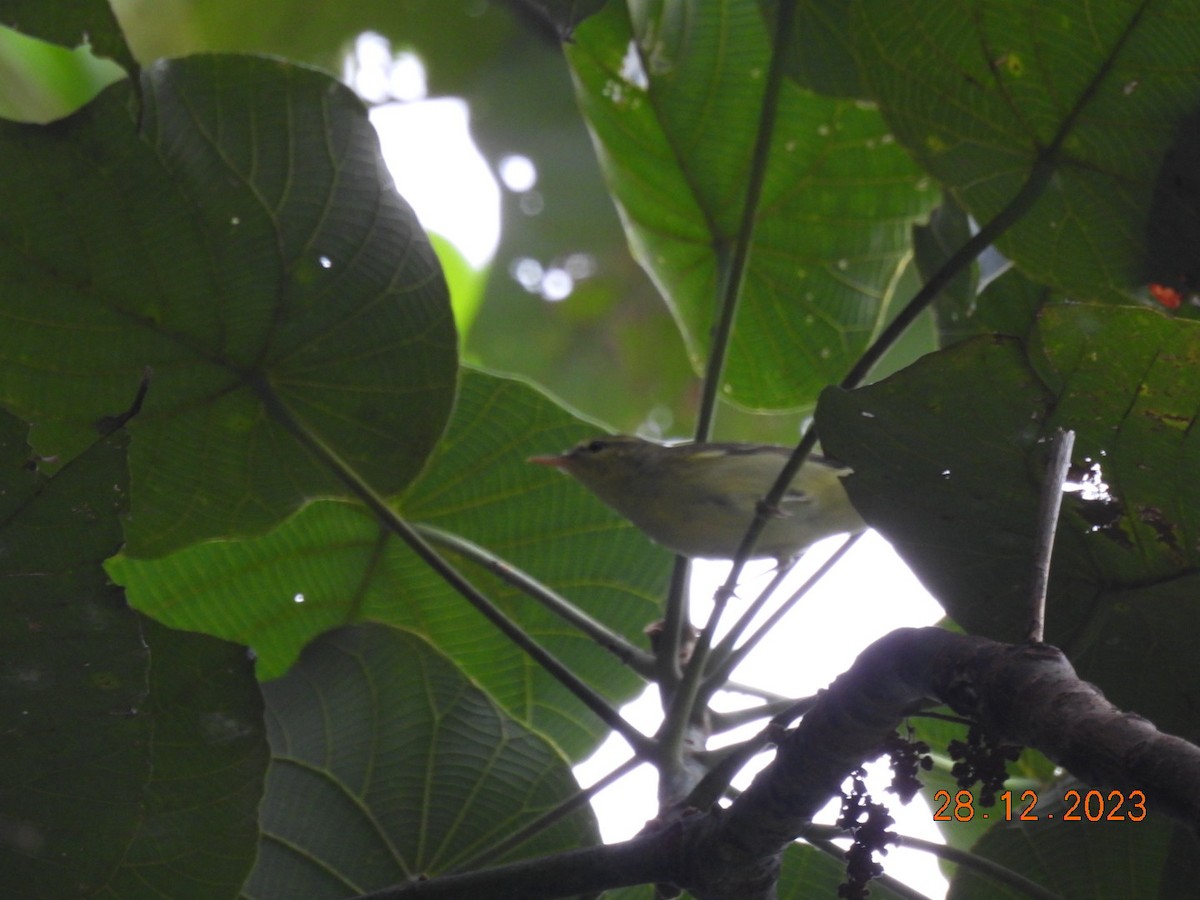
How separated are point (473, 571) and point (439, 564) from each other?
32.2 inches

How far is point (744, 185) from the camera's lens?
2.90m

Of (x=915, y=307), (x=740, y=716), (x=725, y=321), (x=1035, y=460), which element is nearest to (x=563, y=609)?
(x=740, y=716)

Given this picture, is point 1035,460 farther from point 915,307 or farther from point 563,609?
point 563,609

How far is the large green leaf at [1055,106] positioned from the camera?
1.96m

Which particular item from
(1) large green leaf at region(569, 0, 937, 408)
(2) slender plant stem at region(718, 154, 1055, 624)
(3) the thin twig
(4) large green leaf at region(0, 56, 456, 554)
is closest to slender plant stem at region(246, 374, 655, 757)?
(4) large green leaf at region(0, 56, 456, 554)

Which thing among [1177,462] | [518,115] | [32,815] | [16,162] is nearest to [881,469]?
[1177,462]

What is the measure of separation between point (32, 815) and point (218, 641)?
351 millimetres

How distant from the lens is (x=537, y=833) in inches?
83.5

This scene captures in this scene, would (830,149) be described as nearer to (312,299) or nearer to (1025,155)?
(1025,155)

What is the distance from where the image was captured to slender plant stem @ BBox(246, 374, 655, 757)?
189 cm

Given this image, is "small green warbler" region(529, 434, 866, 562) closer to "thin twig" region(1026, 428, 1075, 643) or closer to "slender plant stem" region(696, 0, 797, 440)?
"slender plant stem" region(696, 0, 797, 440)

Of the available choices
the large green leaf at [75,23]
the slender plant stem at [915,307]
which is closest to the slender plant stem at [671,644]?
the slender plant stem at [915,307]

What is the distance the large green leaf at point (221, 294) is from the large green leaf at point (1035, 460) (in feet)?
3.10
